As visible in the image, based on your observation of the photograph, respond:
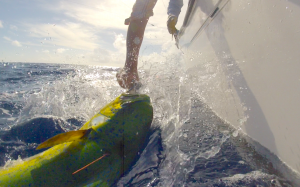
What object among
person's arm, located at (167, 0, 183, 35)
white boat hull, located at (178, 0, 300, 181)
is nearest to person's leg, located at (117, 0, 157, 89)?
white boat hull, located at (178, 0, 300, 181)

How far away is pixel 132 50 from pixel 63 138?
5.91 ft

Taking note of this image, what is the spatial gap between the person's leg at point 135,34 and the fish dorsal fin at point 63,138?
1.31 meters

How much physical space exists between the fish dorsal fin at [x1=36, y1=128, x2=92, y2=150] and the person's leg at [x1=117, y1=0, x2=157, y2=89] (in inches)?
51.6

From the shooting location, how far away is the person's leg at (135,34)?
9.06ft

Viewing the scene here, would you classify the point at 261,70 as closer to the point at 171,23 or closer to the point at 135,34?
the point at 135,34

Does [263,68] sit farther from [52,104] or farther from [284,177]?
[52,104]

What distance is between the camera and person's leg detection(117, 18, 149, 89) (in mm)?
2699

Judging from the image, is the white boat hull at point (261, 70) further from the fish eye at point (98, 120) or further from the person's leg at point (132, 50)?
the fish eye at point (98, 120)

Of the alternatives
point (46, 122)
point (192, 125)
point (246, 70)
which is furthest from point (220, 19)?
point (46, 122)

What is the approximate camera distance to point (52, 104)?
3.45 m

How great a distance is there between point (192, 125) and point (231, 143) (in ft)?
1.79

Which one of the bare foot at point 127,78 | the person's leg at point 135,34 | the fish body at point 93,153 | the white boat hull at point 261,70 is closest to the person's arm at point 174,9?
the person's leg at point 135,34

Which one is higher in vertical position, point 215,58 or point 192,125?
point 215,58

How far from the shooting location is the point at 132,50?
2814 millimetres
